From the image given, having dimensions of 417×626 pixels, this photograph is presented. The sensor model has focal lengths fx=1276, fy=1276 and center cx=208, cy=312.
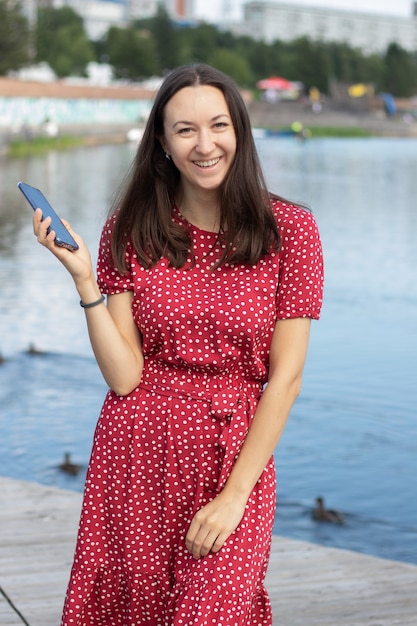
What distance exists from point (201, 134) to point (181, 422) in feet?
1.67

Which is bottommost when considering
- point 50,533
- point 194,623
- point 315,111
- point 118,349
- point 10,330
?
point 315,111

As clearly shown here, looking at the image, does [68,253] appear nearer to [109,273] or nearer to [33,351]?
[109,273]

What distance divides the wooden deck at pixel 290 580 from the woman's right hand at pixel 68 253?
137 cm

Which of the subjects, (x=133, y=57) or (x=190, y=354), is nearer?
(x=190, y=354)

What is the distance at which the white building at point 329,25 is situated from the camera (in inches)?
7205

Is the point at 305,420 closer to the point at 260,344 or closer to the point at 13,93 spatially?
the point at 260,344

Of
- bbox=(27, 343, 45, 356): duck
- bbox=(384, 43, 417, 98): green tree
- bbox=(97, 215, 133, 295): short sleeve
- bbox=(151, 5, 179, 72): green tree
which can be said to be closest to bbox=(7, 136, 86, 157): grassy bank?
bbox=(27, 343, 45, 356): duck

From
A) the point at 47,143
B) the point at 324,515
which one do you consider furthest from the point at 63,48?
the point at 324,515

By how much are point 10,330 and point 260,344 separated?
24.8ft

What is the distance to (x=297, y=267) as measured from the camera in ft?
7.46

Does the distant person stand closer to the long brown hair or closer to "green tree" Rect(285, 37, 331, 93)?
"green tree" Rect(285, 37, 331, 93)

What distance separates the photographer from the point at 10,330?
9.69 meters

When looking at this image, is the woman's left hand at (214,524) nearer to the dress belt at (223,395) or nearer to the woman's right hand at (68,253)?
the dress belt at (223,395)

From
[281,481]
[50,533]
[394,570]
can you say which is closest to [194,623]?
[394,570]
